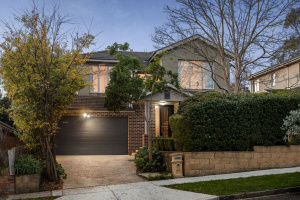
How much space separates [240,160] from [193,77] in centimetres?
883

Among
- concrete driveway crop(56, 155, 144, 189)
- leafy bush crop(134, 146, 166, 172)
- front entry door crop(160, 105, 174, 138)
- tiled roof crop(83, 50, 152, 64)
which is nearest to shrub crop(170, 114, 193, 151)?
leafy bush crop(134, 146, 166, 172)

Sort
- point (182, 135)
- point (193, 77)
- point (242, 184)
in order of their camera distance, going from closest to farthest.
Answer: point (242, 184)
point (182, 135)
point (193, 77)

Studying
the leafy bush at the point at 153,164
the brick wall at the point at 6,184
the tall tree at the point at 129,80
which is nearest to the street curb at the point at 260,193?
the leafy bush at the point at 153,164

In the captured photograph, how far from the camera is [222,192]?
7852 mm

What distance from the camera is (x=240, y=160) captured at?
1095 cm

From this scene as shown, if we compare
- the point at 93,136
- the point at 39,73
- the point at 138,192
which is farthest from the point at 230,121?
the point at 93,136

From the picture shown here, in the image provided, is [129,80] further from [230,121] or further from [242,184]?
[242,184]

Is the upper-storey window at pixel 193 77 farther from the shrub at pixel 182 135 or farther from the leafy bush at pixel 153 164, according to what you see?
the leafy bush at pixel 153 164

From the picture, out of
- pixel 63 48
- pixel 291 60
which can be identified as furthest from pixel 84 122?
pixel 291 60

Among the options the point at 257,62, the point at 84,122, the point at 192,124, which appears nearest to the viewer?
the point at 192,124

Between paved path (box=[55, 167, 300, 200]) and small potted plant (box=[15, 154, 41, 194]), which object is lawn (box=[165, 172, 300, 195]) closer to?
paved path (box=[55, 167, 300, 200])

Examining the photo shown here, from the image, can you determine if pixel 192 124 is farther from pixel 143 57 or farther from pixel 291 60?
pixel 291 60

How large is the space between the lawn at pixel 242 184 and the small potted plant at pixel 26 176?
4.14 metres

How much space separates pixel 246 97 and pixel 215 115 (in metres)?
1.78
